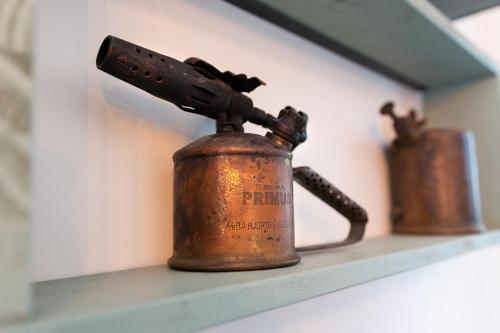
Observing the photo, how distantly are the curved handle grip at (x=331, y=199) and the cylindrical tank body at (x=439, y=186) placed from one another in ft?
0.92

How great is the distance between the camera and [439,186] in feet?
2.81

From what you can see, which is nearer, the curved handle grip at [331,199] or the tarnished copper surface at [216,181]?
the tarnished copper surface at [216,181]

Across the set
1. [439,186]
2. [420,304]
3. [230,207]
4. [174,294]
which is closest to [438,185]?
[439,186]

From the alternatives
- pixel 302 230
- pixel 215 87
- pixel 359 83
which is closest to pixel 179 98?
pixel 215 87

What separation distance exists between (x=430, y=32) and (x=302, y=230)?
1.39 feet

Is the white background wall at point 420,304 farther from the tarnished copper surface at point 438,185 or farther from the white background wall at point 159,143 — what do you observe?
the tarnished copper surface at point 438,185

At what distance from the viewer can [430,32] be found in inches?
30.6

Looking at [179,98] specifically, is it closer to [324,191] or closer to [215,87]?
[215,87]

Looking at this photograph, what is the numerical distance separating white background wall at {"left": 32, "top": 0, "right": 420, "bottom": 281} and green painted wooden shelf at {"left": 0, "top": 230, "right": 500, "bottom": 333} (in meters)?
0.04

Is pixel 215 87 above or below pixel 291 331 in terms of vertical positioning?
above

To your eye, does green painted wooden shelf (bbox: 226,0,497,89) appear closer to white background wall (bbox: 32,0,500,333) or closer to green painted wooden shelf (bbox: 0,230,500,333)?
white background wall (bbox: 32,0,500,333)

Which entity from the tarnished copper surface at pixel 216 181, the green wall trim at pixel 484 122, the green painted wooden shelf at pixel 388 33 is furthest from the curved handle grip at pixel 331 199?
the green wall trim at pixel 484 122

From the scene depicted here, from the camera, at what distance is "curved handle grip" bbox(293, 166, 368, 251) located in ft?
1.78

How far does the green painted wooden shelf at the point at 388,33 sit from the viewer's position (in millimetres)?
677
